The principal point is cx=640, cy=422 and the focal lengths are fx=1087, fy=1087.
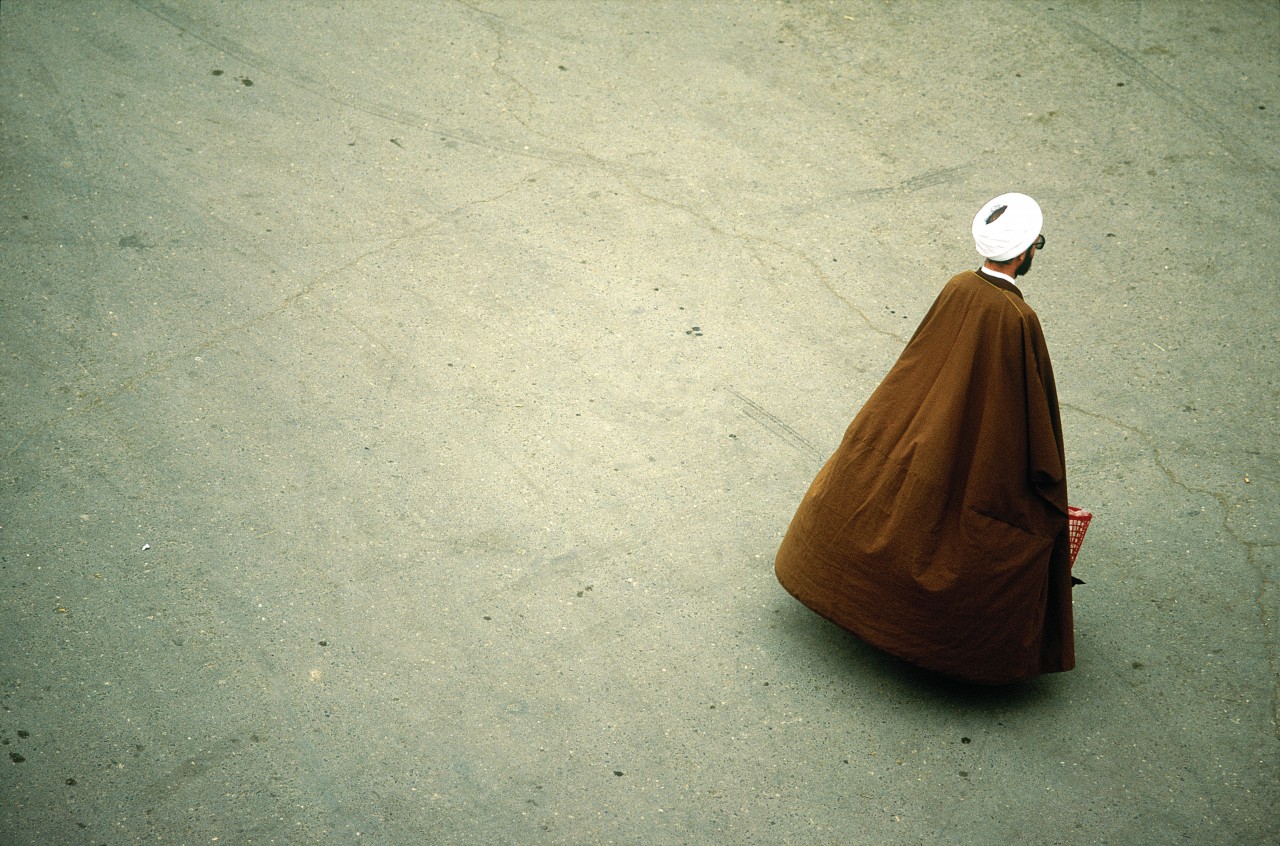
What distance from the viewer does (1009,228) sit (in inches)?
147

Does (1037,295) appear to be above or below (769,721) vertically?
above

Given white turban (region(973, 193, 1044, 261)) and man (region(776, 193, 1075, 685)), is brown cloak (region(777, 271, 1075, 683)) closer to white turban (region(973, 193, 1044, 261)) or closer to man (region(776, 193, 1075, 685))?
man (region(776, 193, 1075, 685))

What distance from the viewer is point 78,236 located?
19.0 ft

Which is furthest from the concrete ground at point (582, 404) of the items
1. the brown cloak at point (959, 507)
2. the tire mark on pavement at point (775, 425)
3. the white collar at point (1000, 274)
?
the white collar at point (1000, 274)

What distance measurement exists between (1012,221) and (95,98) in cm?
569

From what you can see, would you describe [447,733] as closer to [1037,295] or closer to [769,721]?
[769,721]

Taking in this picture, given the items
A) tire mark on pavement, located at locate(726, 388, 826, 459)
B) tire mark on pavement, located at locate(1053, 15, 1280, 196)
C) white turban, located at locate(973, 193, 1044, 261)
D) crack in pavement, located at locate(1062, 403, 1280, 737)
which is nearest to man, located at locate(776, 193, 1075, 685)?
white turban, located at locate(973, 193, 1044, 261)

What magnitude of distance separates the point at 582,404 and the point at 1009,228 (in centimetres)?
224

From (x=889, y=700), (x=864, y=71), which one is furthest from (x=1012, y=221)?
(x=864, y=71)

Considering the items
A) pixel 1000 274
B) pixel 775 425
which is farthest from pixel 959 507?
pixel 775 425

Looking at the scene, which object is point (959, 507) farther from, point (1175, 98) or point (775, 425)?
point (1175, 98)

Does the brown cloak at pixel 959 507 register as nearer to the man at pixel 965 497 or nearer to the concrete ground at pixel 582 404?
the man at pixel 965 497

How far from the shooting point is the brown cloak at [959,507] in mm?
3742

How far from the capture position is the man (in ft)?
12.3
